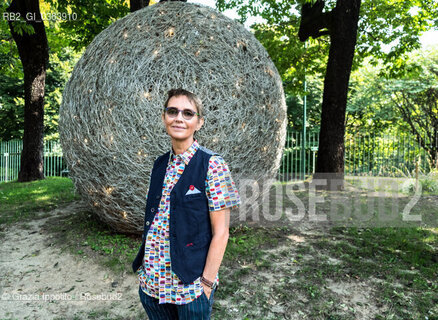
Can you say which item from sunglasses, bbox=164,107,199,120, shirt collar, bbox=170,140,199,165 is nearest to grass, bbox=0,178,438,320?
shirt collar, bbox=170,140,199,165

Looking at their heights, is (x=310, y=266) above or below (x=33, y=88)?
below

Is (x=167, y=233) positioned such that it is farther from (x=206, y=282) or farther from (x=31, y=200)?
(x=31, y=200)

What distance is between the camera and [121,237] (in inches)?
187

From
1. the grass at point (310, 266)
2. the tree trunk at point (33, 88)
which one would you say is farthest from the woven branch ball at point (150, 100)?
the tree trunk at point (33, 88)

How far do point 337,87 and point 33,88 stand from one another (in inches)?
343

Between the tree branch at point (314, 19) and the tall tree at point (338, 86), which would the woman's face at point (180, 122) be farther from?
the tree branch at point (314, 19)

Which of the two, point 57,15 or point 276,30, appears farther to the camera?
point 276,30

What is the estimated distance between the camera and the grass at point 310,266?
3.30 metres

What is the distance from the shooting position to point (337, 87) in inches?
318

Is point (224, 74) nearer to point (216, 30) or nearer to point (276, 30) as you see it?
point (216, 30)

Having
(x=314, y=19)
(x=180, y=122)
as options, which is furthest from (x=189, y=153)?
(x=314, y=19)

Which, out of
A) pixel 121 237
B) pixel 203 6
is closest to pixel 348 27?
pixel 203 6

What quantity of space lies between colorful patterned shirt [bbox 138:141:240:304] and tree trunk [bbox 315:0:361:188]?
23.0 ft

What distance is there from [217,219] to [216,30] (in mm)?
3443
